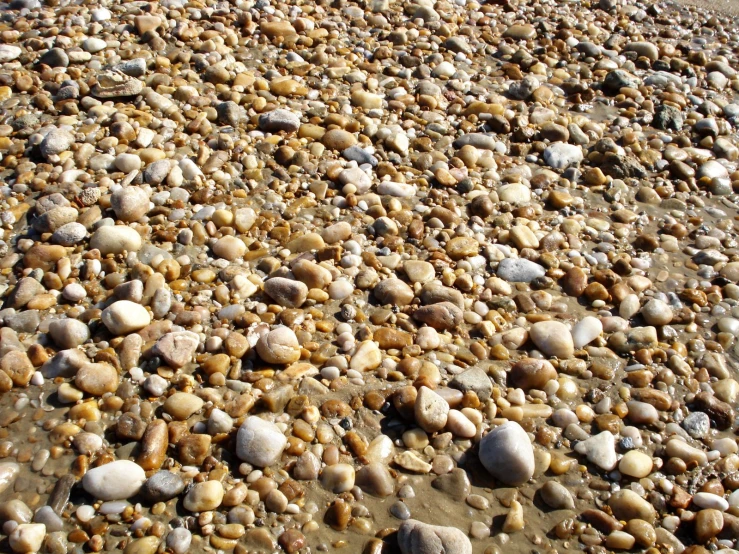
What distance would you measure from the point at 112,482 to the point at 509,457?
1.23 m

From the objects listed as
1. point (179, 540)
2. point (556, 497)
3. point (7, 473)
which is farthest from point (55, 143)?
point (556, 497)

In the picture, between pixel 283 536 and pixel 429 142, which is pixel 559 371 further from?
pixel 429 142

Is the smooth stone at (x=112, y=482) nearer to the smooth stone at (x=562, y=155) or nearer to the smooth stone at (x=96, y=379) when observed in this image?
the smooth stone at (x=96, y=379)

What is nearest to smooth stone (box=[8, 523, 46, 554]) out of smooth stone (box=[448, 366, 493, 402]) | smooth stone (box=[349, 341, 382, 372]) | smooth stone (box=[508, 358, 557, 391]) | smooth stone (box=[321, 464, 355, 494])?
smooth stone (box=[321, 464, 355, 494])

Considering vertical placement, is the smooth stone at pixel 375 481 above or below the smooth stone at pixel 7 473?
above

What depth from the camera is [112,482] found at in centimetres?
212

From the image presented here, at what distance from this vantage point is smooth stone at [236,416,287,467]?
224 centimetres

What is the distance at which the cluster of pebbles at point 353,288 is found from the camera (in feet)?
7.18

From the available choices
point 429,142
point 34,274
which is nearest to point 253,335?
point 34,274

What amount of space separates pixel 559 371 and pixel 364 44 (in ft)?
9.48

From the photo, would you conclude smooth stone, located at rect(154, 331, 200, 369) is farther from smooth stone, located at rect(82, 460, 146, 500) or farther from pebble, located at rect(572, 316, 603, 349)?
pebble, located at rect(572, 316, 603, 349)

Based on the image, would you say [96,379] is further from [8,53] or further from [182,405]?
[8,53]

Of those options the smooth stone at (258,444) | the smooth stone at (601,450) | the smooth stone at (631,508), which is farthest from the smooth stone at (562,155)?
the smooth stone at (258,444)

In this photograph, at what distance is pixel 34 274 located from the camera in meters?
2.87
